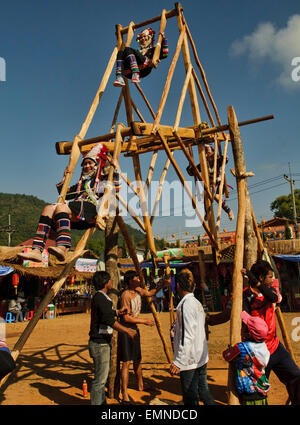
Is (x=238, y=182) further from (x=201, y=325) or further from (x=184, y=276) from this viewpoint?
(x=201, y=325)

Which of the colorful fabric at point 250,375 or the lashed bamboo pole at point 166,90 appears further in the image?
the lashed bamboo pole at point 166,90

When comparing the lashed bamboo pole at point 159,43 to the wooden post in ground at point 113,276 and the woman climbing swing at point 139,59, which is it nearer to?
the woman climbing swing at point 139,59

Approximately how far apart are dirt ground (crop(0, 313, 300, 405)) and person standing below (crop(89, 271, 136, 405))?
70 cm

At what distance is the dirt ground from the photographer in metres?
4.95

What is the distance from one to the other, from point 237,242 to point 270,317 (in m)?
1.07

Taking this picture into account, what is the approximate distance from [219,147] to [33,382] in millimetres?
5900

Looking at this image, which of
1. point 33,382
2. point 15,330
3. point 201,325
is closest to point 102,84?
point 201,325

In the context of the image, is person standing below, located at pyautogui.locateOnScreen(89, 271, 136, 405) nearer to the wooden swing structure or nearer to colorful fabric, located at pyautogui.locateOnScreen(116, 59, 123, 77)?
the wooden swing structure

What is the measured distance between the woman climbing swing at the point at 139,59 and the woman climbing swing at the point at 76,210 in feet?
5.16

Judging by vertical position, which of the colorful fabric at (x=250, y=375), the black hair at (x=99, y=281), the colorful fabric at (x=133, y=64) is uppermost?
the colorful fabric at (x=133, y=64)

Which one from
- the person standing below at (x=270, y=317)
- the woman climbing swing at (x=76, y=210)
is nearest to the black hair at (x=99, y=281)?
the woman climbing swing at (x=76, y=210)

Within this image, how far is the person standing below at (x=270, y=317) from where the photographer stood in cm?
350

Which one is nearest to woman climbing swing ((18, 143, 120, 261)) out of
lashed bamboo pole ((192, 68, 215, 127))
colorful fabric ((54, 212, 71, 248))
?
colorful fabric ((54, 212, 71, 248))

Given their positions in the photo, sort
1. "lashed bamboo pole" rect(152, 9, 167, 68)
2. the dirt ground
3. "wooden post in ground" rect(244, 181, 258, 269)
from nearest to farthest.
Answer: "wooden post in ground" rect(244, 181, 258, 269), the dirt ground, "lashed bamboo pole" rect(152, 9, 167, 68)
